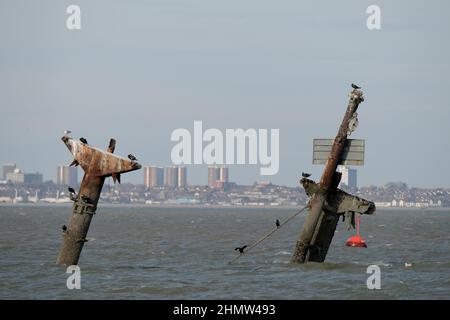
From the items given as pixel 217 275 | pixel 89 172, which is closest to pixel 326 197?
pixel 217 275

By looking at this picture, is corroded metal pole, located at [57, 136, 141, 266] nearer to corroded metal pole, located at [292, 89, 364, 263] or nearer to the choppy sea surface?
the choppy sea surface

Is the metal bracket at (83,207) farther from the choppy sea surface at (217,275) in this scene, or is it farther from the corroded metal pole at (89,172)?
the choppy sea surface at (217,275)

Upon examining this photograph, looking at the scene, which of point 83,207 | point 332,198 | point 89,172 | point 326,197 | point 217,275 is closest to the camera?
point 89,172

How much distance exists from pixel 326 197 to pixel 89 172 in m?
9.59

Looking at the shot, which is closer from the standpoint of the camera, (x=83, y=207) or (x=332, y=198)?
(x=83, y=207)

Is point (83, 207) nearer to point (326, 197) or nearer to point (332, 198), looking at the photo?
point (326, 197)

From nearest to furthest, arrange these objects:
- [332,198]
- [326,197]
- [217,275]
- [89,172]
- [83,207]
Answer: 1. [89,172]
2. [83,207]
3. [326,197]
4. [332,198]
5. [217,275]

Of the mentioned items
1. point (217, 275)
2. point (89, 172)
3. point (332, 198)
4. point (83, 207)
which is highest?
point (89, 172)

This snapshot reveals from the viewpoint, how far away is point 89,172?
37094mm

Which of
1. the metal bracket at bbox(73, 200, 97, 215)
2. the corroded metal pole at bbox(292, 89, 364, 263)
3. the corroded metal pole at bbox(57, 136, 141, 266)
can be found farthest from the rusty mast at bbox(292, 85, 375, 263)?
the metal bracket at bbox(73, 200, 97, 215)

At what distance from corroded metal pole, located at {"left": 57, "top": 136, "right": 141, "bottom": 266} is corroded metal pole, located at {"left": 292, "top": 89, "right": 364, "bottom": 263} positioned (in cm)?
832

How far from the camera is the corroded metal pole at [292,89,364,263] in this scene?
4128 cm
